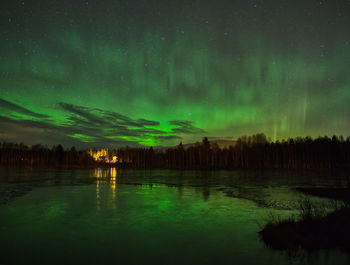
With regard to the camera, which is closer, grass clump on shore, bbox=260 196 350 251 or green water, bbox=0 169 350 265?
green water, bbox=0 169 350 265

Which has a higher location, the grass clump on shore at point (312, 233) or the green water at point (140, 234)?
the grass clump on shore at point (312, 233)

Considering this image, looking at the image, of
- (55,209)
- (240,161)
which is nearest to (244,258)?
(55,209)

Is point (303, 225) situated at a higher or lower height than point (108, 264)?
higher

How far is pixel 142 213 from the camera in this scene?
841 inches

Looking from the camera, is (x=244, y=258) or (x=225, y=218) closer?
(x=244, y=258)

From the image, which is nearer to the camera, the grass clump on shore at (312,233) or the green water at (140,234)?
the green water at (140,234)

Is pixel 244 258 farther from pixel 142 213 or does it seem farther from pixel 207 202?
pixel 207 202

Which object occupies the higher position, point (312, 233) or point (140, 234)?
point (312, 233)

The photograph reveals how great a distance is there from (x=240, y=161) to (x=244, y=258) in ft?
581

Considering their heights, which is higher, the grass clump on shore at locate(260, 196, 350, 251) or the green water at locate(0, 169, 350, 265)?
the grass clump on shore at locate(260, 196, 350, 251)

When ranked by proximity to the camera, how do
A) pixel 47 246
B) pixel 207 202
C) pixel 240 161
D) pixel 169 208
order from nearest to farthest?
1. pixel 47 246
2. pixel 169 208
3. pixel 207 202
4. pixel 240 161

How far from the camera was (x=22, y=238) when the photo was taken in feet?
47.3

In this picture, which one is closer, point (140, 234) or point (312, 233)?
point (312, 233)

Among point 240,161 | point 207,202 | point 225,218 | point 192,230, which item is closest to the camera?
point 192,230
